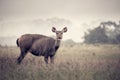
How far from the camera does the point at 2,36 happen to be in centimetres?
490

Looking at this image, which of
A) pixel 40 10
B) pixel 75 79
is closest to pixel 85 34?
pixel 40 10

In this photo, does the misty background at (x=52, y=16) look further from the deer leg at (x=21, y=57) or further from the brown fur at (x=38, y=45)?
the deer leg at (x=21, y=57)

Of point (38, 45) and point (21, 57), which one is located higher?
point (38, 45)

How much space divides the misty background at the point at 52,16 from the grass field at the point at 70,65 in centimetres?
29

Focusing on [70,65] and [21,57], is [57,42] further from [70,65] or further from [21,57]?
[21,57]

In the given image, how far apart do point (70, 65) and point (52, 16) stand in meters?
1.14

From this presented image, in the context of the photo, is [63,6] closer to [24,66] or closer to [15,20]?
[15,20]

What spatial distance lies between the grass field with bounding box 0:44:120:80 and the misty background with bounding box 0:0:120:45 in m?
0.29

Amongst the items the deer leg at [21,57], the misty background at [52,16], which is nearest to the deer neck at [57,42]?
the misty background at [52,16]

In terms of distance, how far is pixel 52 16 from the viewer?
484 centimetres

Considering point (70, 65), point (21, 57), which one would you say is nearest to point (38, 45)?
point (21, 57)

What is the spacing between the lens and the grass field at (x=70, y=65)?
390 centimetres

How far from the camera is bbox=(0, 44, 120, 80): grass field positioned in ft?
12.8

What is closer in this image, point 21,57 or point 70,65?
point 70,65
